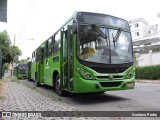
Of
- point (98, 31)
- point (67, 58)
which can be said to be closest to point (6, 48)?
point (67, 58)

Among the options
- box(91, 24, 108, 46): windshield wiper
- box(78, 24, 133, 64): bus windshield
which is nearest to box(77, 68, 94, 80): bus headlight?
box(78, 24, 133, 64): bus windshield

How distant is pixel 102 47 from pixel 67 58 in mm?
1544

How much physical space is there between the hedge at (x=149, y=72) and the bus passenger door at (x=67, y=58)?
17.7 metres

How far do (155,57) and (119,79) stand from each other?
22.3 meters

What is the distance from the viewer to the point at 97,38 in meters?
9.02

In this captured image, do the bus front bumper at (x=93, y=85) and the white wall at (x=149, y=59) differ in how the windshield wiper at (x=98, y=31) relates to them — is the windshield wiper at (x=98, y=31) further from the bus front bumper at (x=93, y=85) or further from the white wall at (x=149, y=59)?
the white wall at (x=149, y=59)

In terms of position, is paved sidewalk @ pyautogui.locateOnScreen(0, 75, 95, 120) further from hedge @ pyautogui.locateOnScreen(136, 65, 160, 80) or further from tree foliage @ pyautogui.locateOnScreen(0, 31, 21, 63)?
tree foliage @ pyautogui.locateOnScreen(0, 31, 21, 63)

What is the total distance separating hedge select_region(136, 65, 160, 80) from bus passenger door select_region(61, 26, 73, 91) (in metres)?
17.7

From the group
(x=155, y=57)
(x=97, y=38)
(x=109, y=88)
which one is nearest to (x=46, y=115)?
(x=109, y=88)

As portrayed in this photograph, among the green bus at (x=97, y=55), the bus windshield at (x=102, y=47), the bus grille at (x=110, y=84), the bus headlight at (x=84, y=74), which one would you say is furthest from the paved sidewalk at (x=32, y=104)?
the bus windshield at (x=102, y=47)

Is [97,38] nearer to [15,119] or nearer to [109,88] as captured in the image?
[109,88]

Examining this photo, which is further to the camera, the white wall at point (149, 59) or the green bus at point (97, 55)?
the white wall at point (149, 59)

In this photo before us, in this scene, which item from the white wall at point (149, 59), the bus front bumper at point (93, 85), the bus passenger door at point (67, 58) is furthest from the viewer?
the white wall at point (149, 59)

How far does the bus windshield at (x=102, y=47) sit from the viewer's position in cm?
880
